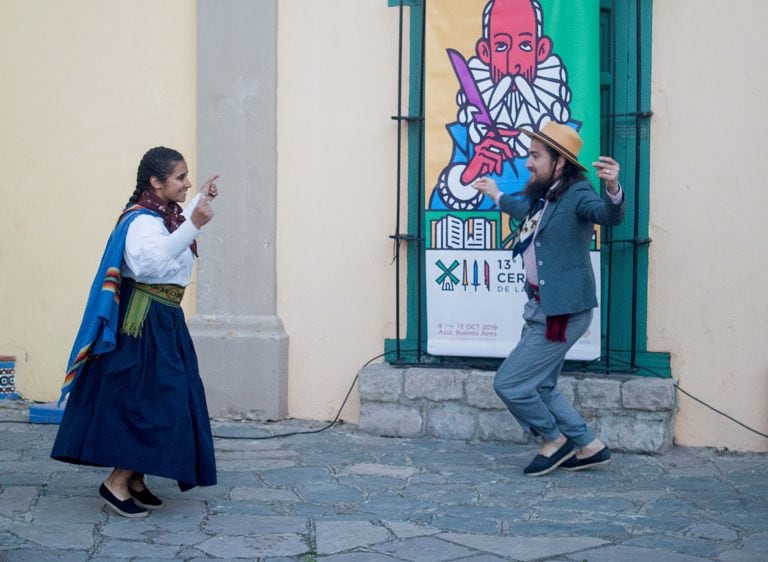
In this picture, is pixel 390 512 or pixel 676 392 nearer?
pixel 390 512

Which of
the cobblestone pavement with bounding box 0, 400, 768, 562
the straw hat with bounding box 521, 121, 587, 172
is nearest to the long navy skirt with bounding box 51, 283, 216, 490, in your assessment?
the cobblestone pavement with bounding box 0, 400, 768, 562

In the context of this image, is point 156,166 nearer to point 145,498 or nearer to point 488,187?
point 145,498

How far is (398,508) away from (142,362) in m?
1.37

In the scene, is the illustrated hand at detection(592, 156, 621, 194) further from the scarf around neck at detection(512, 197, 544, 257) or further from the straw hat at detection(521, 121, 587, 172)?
the scarf around neck at detection(512, 197, 544, 257)

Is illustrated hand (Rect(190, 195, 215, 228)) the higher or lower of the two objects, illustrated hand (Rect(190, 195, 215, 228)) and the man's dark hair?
the lower

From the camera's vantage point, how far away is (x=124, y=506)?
5266 millimetres

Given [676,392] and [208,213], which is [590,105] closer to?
[676,392]

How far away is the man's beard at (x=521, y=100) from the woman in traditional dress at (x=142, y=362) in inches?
90.6

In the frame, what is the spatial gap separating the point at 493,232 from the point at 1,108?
3734mm

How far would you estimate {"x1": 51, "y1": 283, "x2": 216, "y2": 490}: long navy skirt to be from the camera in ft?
17.0

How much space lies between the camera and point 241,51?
7617 mm

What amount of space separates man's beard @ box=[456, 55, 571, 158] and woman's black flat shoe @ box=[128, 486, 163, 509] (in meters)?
2.94

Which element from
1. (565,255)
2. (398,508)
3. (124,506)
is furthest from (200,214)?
(565,255)

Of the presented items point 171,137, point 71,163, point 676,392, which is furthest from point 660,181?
point 71,163
